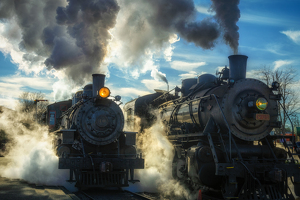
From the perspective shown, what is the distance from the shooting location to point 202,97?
7715 millimetres

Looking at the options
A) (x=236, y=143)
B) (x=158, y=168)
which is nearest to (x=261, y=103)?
(x=236, y=143)

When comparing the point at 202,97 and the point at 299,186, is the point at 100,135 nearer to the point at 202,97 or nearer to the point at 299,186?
the point at 202,97

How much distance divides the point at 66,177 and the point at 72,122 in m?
1.70

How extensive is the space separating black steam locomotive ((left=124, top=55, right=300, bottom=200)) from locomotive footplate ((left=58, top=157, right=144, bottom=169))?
125 cm

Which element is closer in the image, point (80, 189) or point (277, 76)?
point (80, 189)

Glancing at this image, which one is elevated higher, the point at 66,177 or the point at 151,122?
the point at 151,122

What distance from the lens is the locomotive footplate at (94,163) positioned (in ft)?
26.4

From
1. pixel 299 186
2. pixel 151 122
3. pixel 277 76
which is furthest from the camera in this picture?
pixel 277 76

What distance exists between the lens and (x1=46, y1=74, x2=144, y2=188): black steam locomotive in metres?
8.27

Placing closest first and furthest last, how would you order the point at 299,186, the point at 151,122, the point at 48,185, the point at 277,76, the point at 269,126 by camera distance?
the point at 299,186, the point at 269,126, the point at 48,185, the point at 151,122, the point at 277,76

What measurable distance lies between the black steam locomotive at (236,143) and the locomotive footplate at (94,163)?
1251 mm

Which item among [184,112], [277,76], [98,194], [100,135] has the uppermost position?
[277,76]

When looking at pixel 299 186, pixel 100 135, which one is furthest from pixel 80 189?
pixel 299 186

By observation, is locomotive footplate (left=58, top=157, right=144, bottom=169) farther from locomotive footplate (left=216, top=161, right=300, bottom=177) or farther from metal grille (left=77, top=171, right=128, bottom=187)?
locomotive footplate (left=216, top=161, right=300, bottom=177)
